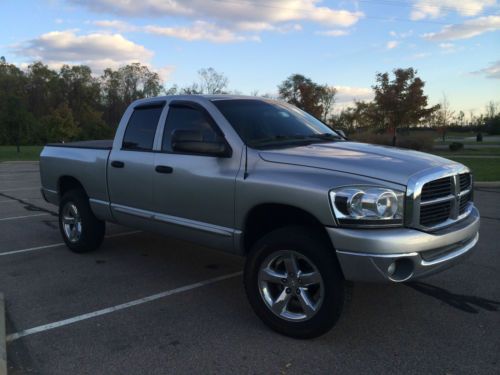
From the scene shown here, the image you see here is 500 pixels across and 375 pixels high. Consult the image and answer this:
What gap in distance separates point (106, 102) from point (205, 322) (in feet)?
319

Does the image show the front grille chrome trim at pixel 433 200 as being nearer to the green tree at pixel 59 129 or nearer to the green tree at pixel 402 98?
the green tree at pixel 402 98

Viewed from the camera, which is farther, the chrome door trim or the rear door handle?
the rear door handle

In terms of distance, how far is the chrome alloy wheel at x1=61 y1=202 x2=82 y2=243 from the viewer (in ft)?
20.2

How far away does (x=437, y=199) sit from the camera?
3.58 metres

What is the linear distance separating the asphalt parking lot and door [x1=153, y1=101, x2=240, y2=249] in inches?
27.3

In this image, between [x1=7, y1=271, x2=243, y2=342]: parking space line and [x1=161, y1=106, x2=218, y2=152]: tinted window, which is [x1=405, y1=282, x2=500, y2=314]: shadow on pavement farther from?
[x1=161, y1=106, x2=218, y2=152]: tinted window

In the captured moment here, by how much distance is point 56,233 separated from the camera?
298 inches

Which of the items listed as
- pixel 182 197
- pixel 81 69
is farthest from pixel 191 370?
pixel 81 69

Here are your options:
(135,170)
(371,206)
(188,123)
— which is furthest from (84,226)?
(371,206)

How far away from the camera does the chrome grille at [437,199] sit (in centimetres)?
331

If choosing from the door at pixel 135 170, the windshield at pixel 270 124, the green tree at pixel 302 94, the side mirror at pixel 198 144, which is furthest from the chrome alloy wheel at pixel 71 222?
the green tree at pixel 302 94

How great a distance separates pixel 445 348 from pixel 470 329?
0.45 meters

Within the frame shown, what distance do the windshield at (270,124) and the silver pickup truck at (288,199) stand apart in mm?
16

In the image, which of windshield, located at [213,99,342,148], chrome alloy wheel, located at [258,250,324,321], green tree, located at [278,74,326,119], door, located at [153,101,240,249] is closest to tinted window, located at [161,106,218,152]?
door, located at [153,101,240,249]
